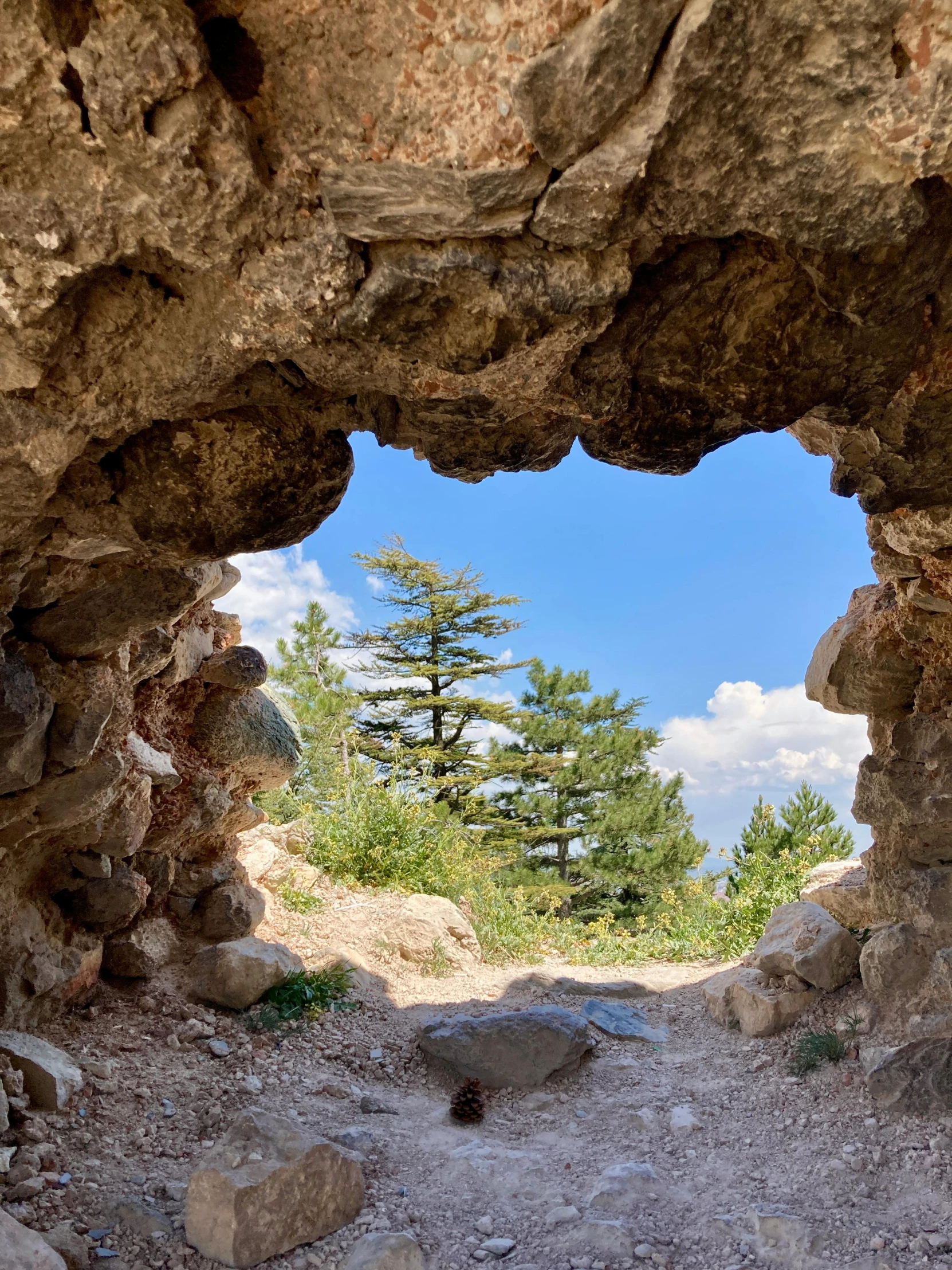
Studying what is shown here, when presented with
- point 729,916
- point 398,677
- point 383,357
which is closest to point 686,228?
point 383,357

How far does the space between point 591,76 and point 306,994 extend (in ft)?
16.0

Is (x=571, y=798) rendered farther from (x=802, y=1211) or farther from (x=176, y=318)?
(x=176, y=318)

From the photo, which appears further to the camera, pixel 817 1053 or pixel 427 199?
pixel 817 1053

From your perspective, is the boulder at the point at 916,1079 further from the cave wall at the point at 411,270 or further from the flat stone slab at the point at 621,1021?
the cave wall at the point at 411,270

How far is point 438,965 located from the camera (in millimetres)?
6336

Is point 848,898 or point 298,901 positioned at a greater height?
point 848,898

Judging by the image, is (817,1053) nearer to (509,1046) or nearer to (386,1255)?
(509,1046)

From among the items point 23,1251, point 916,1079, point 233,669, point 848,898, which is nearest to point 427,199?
point 23,1251

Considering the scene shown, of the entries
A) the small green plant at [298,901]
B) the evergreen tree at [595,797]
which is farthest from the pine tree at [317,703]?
the evergreen tree at [595,797]

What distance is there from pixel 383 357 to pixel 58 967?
347 centimetres

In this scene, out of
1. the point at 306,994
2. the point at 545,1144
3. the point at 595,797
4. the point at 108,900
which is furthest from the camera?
the point at 595,797

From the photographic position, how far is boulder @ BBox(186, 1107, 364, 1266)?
2.67m

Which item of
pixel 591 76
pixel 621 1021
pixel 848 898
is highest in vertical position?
pixel 591 76

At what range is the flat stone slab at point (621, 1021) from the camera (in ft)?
16.5
